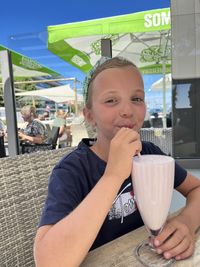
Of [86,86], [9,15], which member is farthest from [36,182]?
[9,15]

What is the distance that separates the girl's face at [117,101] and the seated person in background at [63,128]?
4028mm

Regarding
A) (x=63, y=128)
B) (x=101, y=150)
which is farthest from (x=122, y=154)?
(x=63, y=128)

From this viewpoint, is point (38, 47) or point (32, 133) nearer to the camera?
point (38, 47)

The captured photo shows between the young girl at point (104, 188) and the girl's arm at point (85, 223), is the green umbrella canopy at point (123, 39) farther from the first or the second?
the girl's arm at point (85, 223)

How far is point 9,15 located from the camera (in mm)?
6121

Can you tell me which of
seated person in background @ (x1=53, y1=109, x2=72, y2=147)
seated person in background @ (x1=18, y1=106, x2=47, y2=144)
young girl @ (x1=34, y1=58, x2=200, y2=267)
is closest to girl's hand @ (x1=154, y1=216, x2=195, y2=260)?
young girl @ (x1=34, y1=58, x2=200, y2=267)

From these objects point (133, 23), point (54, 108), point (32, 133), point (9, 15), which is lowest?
point (32, 133)

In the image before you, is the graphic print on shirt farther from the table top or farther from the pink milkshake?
the pink milkshake

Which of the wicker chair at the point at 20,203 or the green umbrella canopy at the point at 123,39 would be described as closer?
the wicker chair at the point at 20,203

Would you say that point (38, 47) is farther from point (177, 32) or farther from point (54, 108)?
point (177, 32)

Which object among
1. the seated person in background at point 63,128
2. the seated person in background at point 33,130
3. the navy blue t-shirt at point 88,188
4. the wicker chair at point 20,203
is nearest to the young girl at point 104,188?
the navy blue t-shirt at point 88,188

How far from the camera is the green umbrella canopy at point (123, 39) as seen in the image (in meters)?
3.54

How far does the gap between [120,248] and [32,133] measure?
405 centimetres

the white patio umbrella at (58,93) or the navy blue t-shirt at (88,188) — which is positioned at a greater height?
the white patio umbrella at (58,93)
